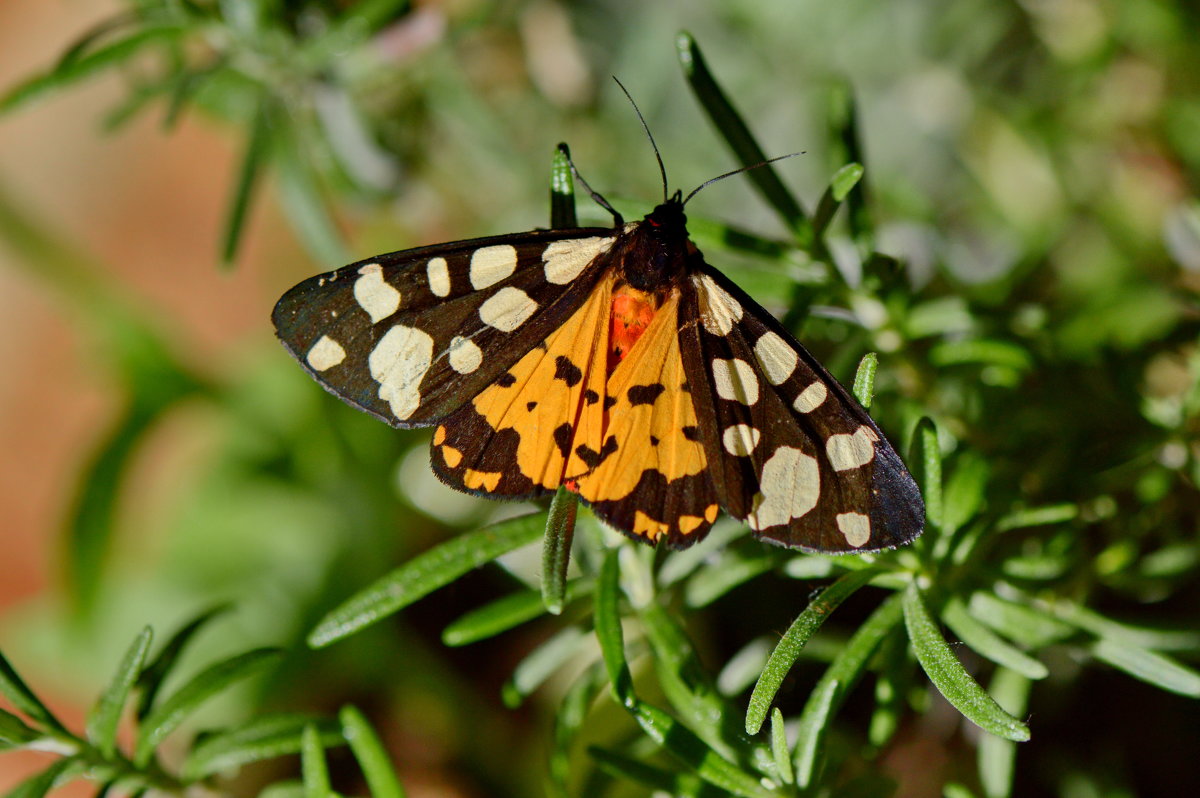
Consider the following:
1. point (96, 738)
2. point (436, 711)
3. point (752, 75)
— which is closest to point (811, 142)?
point (752, 75)

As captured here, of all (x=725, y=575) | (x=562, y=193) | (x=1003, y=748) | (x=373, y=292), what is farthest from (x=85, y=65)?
(x=1003, y=748)

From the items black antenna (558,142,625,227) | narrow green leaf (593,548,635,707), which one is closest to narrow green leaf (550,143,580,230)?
black antenna (558,142,625,227)

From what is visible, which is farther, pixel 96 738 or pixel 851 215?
pixel 851 215

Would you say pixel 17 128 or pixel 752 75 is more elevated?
pixel 17 128

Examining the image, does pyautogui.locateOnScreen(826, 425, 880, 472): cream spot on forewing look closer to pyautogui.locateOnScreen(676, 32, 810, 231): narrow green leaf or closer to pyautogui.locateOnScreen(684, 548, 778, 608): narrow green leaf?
pyautogui.locateOnScreen(684, 548, 778, 608): narrow green leaf

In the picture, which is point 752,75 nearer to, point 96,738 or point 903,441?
point 903,441

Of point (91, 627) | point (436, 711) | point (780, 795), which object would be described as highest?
point (91, 627)

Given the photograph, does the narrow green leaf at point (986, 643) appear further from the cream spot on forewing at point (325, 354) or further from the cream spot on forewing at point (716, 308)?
the cream spot on forewing at point (325, 354)

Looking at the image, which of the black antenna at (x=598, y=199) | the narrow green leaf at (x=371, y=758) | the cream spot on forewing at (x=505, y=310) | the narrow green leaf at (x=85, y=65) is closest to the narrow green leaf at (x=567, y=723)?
the narrow green leaf at (x=371, y=758)
